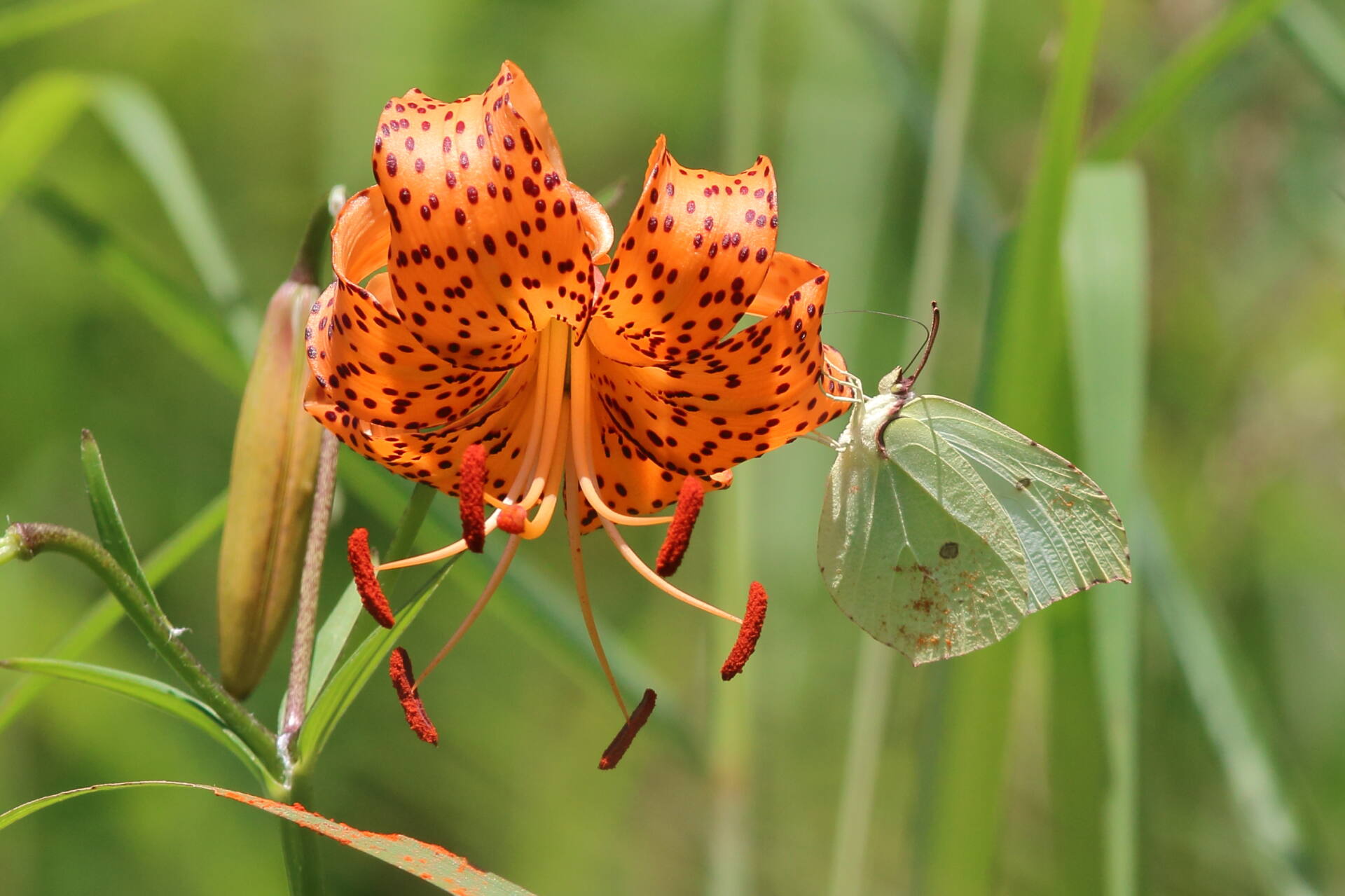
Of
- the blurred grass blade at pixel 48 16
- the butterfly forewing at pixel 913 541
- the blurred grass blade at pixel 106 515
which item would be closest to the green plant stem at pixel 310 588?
the blurred grass blade at pixel 106 515

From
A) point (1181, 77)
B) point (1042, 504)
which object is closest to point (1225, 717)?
point (1042, 504)

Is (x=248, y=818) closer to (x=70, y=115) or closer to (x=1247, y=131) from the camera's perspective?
(x=70, y=115)

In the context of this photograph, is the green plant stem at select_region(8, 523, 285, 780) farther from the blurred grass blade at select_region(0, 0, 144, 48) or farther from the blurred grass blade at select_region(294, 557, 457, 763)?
the blurred grass blade at select_region(0, 0, 144, 48)

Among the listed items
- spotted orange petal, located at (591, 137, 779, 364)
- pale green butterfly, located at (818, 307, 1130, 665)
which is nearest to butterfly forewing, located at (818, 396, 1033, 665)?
pale green butterfly, located at (818, 307, 1130, 665)

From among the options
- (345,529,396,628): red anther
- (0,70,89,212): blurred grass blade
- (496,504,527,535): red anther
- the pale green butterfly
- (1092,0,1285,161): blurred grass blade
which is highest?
(1092,0,1285,161): blurred grass blade

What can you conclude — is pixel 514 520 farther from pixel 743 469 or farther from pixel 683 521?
pixel 743 469

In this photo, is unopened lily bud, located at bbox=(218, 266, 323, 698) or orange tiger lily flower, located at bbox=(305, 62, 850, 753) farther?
unopened lily bud, located at bbox=(218, 266, 323, 698)
